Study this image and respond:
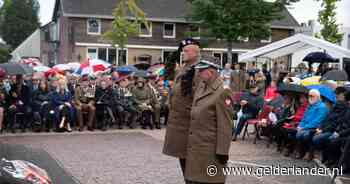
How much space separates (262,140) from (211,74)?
7.98m

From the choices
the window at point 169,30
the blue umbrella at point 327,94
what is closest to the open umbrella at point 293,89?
the blue umbrella at point 327,94

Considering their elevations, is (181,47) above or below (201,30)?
below

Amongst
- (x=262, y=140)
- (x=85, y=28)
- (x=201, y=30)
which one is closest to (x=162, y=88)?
(x=262, y=140)

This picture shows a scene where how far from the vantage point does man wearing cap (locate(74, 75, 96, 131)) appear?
47.5 feet

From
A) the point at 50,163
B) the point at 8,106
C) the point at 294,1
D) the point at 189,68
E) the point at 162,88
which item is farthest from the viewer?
the point at 294,1

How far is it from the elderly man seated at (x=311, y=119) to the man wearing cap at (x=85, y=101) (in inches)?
261

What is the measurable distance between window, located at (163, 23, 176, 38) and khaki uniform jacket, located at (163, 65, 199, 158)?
40699 mm

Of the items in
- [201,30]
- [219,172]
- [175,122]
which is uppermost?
[201,30]

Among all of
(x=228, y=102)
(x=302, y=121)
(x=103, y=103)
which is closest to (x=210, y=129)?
(x=228, y=102)

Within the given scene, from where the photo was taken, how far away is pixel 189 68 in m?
5.72

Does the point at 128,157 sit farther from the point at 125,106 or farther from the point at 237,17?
the point at 237,17

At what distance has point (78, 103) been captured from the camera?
48.0ft

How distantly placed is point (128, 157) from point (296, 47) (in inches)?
424

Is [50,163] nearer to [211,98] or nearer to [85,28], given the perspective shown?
[211,98]
